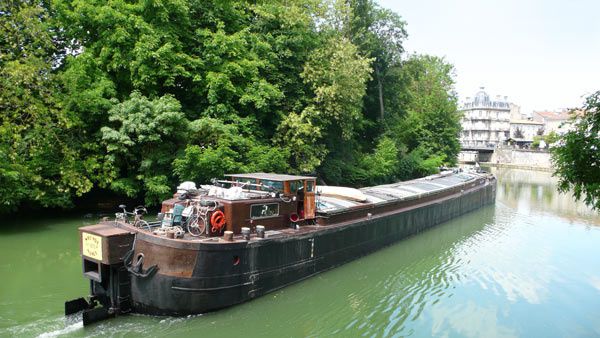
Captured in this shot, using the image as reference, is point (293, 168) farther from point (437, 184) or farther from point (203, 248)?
point (203, 248)

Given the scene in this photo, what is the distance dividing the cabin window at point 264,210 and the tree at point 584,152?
7.86 metres

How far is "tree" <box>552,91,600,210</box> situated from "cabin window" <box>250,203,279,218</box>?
25.8 feet

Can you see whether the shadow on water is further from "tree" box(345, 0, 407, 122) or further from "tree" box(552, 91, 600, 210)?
"tree" box(552, 91, 600, 210)

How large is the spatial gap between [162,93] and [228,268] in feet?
52.4

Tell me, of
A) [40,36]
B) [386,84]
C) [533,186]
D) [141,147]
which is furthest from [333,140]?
[533,186]

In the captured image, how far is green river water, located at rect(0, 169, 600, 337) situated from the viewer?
1103 cm

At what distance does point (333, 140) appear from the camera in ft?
108

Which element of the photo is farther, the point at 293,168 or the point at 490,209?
the point at 490,209

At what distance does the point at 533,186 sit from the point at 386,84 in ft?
79.5

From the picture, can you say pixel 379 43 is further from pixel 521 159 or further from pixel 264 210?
pixel 521 159

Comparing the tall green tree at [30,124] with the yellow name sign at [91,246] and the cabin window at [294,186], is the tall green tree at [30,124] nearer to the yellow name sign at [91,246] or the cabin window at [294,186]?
the yellow name sign at [91,246]

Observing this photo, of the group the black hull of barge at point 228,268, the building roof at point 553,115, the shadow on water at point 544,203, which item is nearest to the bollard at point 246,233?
the black hull of barge at point 228,268

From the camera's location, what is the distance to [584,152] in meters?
8.74

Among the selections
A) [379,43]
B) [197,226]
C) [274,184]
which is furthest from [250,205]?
[379,43]
